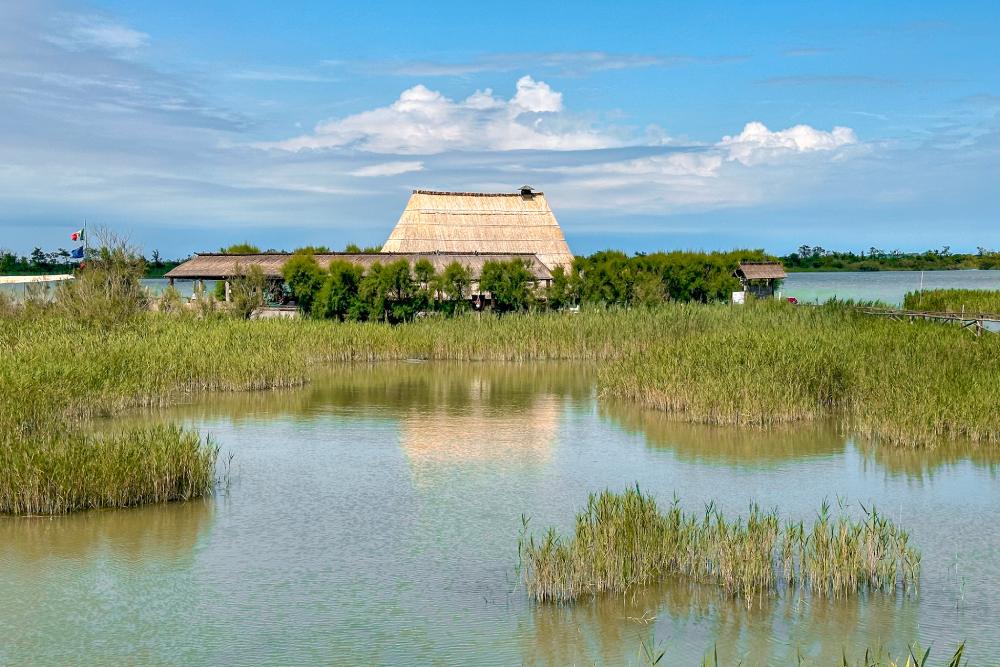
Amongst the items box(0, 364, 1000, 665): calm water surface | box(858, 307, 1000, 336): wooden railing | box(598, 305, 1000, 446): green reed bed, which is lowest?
box(0, 364, 1000, 665): calm water surface

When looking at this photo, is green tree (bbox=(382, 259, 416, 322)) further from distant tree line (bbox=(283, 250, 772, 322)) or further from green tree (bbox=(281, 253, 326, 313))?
green tree (bbox=(281, 253, 326, 313))

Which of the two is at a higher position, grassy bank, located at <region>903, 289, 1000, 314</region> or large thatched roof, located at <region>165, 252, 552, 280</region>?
large thatched roof, located at <region>165, 252, 552, 280</region>

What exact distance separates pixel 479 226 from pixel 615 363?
21.8 meters

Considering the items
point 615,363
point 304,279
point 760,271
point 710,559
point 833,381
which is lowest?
point 710,559

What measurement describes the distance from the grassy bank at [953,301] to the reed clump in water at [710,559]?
23541mm

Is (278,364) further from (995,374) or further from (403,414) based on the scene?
(995,374)

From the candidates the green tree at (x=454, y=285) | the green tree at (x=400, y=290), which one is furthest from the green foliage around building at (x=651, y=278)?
the green tree at (x=400, y=290)

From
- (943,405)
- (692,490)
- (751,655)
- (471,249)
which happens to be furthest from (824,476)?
(471,249)

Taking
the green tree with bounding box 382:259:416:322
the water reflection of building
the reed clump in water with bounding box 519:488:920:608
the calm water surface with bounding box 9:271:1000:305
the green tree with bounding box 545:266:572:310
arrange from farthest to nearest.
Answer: the calm water surface with bounding box 9:271:1000:305 < the green tree with bounding box 545:266:572:310 < the green tree with bounding box 382:259:416:322 < the water reflection of building < the reed clump in water with bounding box 519:488:920:608

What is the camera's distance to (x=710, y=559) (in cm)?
981

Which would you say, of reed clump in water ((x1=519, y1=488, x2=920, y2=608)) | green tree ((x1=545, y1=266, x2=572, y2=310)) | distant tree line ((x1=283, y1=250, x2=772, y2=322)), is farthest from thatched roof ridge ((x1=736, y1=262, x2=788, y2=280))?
reed clump in water ((x1=519, y1=488, x2=920, y2=608))

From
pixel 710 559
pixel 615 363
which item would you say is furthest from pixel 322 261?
pixel 710 559

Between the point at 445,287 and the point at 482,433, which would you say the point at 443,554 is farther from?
the point at 445,287

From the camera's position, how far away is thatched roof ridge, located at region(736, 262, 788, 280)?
45.4 meters
